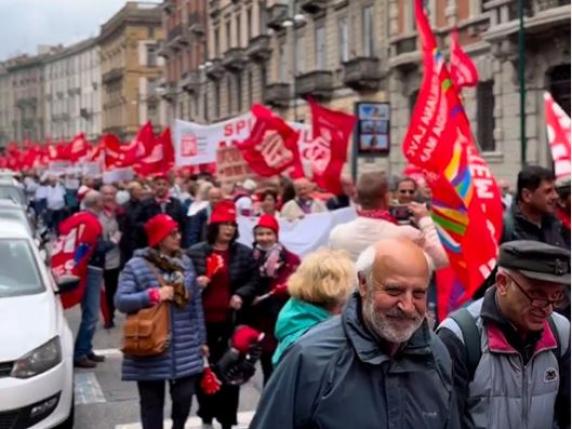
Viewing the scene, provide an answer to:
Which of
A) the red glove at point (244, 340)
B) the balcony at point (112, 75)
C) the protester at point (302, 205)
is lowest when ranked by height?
the red glove at point (244, 340)

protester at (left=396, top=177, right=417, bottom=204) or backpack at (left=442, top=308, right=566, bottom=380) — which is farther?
protester at (left=396, top=177, right=417, bottom=204)

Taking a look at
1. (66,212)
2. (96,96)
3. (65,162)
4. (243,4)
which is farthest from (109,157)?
(96,96)

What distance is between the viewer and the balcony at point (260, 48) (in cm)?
5056

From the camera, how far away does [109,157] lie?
25.0 meters

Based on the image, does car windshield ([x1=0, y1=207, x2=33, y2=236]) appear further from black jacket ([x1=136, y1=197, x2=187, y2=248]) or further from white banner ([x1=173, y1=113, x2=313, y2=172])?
white banner ([x1=173, y1=113, x2=313, y2=172])

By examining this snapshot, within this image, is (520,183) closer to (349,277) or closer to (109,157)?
(349,277)

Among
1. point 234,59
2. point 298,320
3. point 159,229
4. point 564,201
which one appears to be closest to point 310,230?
point 564,201

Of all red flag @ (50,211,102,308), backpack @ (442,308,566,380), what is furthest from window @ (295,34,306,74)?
backpack @ (442,308,566,380)

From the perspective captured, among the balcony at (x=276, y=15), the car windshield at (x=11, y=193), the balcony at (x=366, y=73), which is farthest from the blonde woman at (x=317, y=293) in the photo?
the balcony at (x=276, y=15)

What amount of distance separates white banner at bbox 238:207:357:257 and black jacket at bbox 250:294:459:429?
293 inches

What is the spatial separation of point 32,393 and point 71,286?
6.00ft

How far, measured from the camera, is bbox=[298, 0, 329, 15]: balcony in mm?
41469

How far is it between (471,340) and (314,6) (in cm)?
3928

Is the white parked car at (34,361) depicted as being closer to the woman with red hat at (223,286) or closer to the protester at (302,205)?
the woman with red hat at (223,286)
